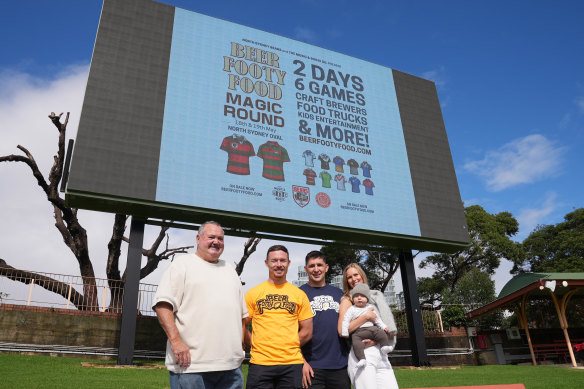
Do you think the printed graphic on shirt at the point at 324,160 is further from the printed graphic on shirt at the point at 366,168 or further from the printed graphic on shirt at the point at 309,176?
the printed graphic on shirt at the point at 366,168

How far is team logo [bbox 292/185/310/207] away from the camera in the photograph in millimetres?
10984

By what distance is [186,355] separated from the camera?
238 centimetres

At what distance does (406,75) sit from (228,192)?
334 inches

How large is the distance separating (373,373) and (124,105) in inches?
350

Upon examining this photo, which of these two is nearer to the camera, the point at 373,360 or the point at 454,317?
the point at 373,360

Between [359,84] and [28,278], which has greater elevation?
[359,84]

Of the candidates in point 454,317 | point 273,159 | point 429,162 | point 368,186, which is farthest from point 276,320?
point 454,317

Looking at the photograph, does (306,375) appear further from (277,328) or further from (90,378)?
(90,378)

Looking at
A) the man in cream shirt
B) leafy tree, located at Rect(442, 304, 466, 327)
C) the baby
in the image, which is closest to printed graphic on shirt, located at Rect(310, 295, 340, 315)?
the baby

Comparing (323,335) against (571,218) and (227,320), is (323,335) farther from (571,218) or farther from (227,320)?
(571,218)

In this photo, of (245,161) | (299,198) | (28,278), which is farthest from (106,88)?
(28,278)

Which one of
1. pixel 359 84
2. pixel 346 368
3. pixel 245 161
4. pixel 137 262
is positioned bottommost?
pixel 346 368

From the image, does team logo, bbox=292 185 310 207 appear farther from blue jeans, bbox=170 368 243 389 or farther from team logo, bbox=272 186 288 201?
blue jeans, bbox=170 368 243 389

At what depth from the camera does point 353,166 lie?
12297 millimetres
